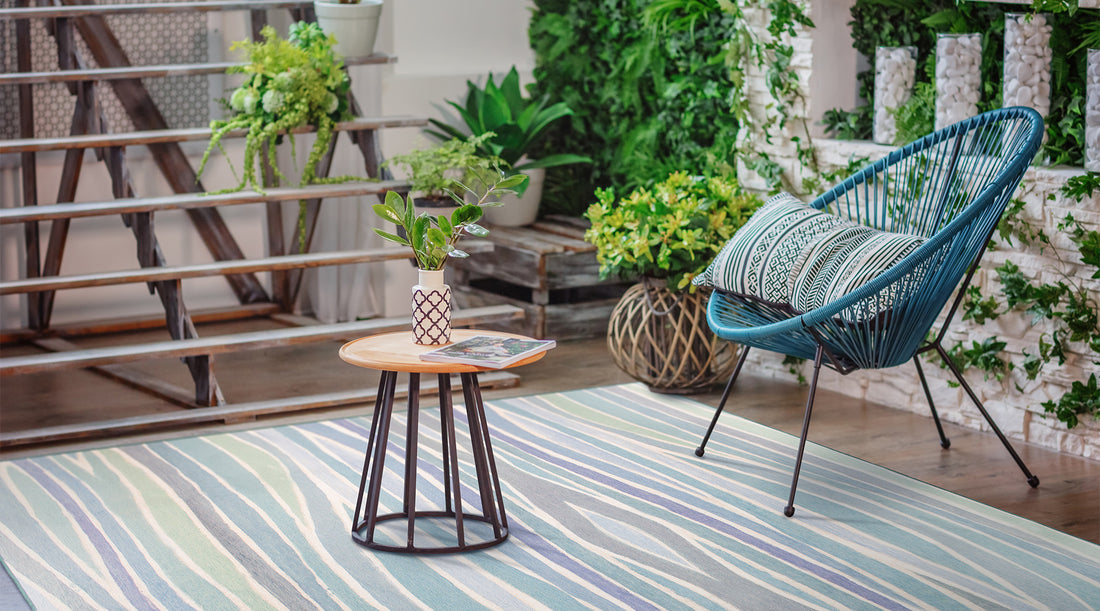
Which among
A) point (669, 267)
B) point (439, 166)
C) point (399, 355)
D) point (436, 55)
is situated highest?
point (436, 55)

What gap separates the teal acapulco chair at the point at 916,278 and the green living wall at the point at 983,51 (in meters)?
0.18

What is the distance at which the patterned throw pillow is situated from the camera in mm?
3338

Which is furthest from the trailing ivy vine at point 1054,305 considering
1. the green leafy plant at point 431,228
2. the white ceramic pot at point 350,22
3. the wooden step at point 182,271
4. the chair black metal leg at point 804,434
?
the white ceramic pot at point 350,22

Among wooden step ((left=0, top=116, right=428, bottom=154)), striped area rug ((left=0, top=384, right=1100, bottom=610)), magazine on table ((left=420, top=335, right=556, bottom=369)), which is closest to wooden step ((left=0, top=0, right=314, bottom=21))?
wooden step ((left=0, top=116, right=428, bottom=154))

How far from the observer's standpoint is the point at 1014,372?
383 centimetres

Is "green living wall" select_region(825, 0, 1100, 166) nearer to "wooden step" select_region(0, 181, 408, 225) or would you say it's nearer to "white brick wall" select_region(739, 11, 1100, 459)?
"white brick wall" select_region(739, 11, 1100, 459)

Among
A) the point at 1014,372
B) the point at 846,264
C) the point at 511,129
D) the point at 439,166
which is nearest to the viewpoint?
the point at 846,264

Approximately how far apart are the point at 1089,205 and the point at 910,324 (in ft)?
2.25

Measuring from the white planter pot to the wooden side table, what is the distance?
2302 millimetres

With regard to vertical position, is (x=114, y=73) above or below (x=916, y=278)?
above

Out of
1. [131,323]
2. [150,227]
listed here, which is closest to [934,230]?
[150,227]

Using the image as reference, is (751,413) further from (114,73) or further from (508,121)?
(114,73)

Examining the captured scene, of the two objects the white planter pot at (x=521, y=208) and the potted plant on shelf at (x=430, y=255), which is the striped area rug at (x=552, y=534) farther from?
the white planter pot at (x=521, y=208)

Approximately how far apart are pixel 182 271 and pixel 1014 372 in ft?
8.50
